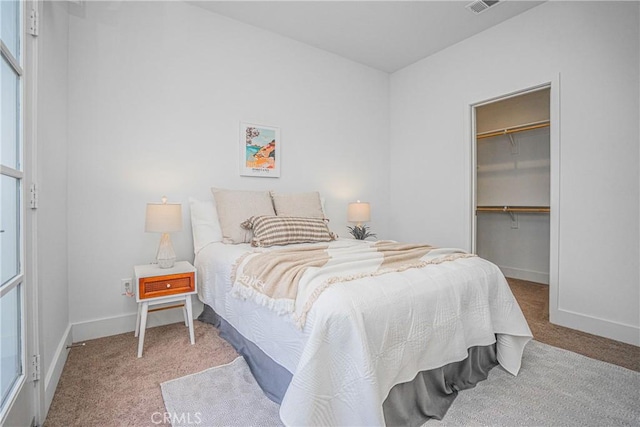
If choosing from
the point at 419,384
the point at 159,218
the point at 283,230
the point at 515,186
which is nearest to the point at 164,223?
the point at 159,218

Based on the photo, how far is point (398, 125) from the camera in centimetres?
429

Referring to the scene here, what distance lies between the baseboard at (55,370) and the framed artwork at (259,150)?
1.88 m

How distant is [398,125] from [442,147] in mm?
773

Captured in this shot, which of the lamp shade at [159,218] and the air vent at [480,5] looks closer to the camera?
the lamp shade at [159,218]

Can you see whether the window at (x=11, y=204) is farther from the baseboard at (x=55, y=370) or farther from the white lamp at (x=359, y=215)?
the white lamp at (x=359, y=215)

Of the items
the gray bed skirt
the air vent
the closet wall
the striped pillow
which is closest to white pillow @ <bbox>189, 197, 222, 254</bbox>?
the striped pillow

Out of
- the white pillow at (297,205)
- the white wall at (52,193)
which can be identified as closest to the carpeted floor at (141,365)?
the white wall at (52,193)

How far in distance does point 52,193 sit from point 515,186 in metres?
4.90

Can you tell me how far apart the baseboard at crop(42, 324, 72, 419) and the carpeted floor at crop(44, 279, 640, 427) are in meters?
0.04

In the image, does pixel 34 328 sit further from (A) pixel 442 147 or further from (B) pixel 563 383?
(A) pixel 442 147

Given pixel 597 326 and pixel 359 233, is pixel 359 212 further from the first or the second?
pixel 597 326

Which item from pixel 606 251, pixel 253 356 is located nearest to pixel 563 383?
pixel 606 251

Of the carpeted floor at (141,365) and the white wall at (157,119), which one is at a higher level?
the white wall at (157,119)

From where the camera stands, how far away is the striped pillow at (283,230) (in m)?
2.53
